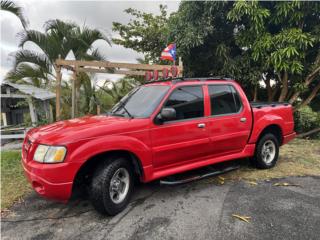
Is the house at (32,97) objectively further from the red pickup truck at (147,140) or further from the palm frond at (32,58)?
the red pickup truck at (147,140)

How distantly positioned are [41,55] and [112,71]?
2.83m

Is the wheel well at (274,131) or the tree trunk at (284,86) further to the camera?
the tree trunk at (284,86)

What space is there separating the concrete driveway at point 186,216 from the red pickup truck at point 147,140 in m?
0.34

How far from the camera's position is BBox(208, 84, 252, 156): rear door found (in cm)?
460

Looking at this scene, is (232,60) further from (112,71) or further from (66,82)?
(66,82)

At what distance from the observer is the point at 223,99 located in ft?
15.9

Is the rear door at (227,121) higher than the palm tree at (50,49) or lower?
lower

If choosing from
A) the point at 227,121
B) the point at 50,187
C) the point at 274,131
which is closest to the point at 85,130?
the point at 50,187

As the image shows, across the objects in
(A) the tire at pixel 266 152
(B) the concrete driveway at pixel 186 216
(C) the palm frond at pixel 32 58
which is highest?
(C) the palm frond at pixel 32 58

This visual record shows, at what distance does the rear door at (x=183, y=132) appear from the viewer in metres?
3.95

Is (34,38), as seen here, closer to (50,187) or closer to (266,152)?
(50,187)

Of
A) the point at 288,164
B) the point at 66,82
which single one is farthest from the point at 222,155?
the point at 66,82

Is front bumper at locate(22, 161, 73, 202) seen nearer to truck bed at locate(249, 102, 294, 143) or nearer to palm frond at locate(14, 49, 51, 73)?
truck bed at locate(249, 102, 294, 143)

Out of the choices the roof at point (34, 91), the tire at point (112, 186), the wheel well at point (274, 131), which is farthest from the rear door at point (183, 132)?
the roof at point (34, 91)
